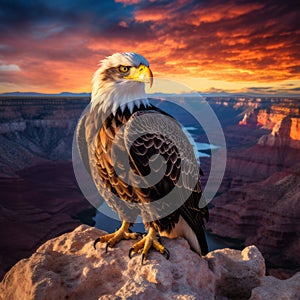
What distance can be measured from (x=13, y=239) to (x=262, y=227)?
1082 inches

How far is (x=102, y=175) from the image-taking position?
3.89 meters

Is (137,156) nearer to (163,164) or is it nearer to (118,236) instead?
(163,164)

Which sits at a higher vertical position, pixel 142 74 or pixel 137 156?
pixel 142 74

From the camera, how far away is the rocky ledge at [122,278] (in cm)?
308

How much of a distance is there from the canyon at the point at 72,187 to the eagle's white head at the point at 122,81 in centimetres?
2269

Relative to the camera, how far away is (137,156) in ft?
11.6

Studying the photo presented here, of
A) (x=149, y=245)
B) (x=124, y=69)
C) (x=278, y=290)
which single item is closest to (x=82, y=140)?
(x=124, y=69)

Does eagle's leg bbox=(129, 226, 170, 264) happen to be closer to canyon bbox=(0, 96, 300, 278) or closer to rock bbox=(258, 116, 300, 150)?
canyon bbox=(0, 96, 300, 278)

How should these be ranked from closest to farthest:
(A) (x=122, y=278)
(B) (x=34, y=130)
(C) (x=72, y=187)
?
(A) (x=122, y=278)
(C) (x=72, y=187)
(B) (x=34, y=130)

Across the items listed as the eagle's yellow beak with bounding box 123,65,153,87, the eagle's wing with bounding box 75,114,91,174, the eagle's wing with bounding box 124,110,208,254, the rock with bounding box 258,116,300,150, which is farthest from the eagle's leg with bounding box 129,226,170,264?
the rock with bounding box 258,116,300,150

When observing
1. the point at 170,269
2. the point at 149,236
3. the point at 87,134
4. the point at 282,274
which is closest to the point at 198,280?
the point at 170,269

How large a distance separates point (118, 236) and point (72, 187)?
137 ft

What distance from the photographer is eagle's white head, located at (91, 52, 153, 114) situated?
3.76 meters

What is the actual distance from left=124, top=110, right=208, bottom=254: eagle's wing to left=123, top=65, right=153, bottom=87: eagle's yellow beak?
455 mm
